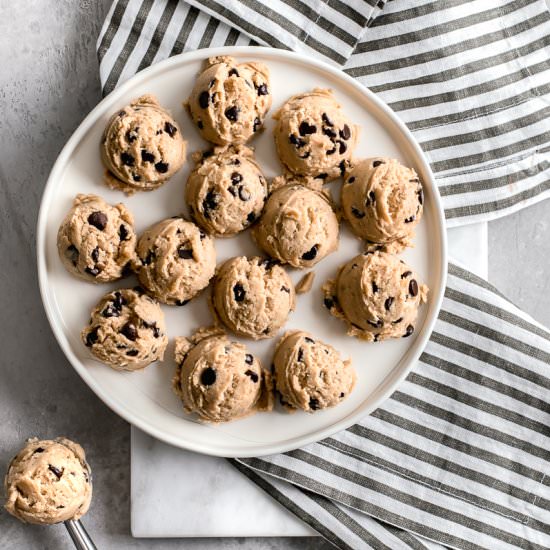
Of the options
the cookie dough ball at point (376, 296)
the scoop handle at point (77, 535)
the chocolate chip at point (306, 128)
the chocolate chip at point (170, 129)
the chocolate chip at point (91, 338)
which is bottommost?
the scoop handle at point (77, 535)

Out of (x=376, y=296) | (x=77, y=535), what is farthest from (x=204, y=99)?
(x=77, y=535)

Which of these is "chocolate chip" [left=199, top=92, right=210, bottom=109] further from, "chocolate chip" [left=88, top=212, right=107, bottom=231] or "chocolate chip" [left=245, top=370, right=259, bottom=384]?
"chocolate chip" [left=245, top=370, right=259, bottom=384]

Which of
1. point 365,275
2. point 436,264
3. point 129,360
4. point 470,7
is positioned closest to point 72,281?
point 129,360

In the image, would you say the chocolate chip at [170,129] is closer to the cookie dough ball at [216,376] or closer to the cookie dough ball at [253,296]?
the cookie dough ball at [253,296]

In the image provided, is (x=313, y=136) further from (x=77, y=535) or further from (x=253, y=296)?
(x=77, y=535)

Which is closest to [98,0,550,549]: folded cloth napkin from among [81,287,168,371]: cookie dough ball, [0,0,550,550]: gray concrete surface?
[0,0,550,550]: gray concrete surface

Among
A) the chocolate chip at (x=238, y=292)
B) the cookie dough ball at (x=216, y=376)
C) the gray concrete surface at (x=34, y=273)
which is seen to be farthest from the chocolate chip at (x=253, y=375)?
the gray concrete surface at (x=34, y=273)
